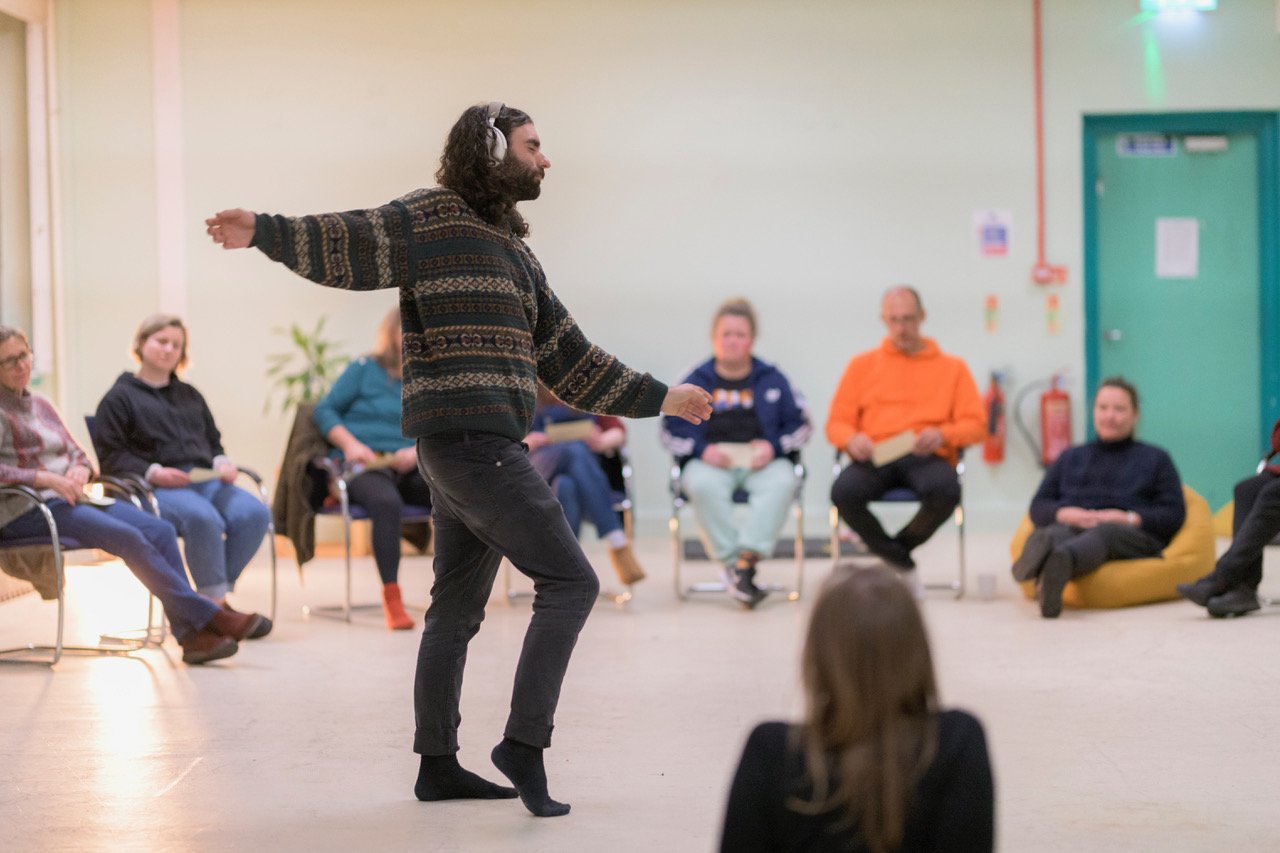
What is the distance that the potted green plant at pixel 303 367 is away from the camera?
7461 mm

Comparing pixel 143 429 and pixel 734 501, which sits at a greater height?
pixel 143 429

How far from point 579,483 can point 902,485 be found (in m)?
1.22

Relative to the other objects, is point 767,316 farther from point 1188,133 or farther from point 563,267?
point 1188,133

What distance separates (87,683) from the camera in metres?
4.40

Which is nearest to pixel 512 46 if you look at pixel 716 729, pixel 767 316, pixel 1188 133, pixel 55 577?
pixel 767 316

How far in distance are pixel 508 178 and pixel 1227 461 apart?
19.5 feet

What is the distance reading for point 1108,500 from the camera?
5.64 meters

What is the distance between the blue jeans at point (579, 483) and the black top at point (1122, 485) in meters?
1.55

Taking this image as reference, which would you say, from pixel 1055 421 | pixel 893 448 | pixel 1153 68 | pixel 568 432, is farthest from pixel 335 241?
pixel 1153 68

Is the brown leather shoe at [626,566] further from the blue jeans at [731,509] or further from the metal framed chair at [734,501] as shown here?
the blue jeans at [731,509]

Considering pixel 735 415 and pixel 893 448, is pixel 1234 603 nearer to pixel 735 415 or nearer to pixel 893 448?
pixel 893 448

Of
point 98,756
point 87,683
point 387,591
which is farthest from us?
point 387,591

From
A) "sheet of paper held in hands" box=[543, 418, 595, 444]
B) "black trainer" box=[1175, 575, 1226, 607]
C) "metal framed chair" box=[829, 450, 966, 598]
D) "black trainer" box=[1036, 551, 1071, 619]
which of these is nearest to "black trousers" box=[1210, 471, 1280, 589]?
"black trainer" box=[1175, 575, 1226, 607]

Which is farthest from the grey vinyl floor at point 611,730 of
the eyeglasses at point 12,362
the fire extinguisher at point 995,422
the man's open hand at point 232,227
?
the fire extinguisher at point 995,422
